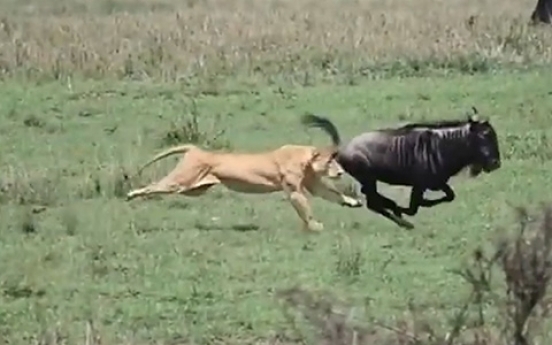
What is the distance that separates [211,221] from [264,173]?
0.45 meters

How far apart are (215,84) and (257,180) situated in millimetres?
4842

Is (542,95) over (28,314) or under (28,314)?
under

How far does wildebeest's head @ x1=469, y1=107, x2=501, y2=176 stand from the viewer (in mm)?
10297

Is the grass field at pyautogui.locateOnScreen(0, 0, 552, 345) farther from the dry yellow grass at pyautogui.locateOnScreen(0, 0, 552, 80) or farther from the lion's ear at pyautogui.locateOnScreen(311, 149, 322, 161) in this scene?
the lion's ear at pyautogui.locateOnScreen(311, 149, 322, 161)

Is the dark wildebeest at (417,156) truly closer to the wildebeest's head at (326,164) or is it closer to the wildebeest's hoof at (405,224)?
the wildebeest's head at (326,164)

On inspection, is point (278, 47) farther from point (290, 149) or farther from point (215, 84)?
point (290, 149)

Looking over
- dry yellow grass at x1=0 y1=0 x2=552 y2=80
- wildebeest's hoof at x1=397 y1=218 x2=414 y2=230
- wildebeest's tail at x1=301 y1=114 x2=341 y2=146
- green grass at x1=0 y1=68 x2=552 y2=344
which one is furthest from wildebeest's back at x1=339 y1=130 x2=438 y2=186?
dry yellow grass at x1=0 y1=0 x2=552 y2=80

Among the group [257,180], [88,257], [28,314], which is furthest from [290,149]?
[28,314]

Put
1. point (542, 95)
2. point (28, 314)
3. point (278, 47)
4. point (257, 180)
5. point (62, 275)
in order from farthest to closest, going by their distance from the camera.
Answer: point (278, 47) → point (542, 95) → point (257, 180) → point (62, 275) → point (28, 314)

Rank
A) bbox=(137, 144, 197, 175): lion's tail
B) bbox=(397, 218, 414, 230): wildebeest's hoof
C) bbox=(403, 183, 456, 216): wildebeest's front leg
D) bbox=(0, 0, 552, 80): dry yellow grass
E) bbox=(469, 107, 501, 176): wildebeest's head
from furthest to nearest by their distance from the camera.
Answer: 1. bbox=(0, 0, 552, 80): dry yellow grass
2. bbox=(137, 144, 197, 175): lion's tail
3. bbox=(469, 107, 501, 176): wildebeest's head
4. bbox=(403, 183, 456, 216): wildebeest's front leg
5. bbox=(397, 218, 414, 230): wildebeest's hoof

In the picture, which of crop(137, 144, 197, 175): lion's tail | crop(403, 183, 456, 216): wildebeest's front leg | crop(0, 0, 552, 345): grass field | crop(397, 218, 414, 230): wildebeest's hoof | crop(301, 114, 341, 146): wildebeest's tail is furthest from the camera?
crop(301, 114, 341, 146): wildebeest's tail

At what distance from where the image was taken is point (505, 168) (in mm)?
11570

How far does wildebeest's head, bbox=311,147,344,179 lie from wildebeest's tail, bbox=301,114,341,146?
729mm

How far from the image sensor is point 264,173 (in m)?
10.1
